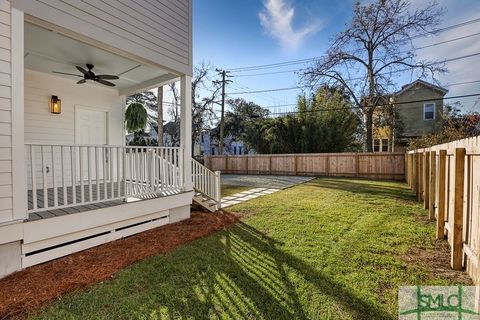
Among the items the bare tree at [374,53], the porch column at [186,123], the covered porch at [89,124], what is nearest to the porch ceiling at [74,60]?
the covered porch at [89,124]

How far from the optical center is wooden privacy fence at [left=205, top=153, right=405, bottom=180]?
1181 centimetres

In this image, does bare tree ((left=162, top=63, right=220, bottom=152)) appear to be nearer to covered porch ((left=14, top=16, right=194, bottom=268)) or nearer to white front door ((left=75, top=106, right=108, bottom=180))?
white front door ((left=75, top=106, right=108, bottom=180))

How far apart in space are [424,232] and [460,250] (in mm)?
1424


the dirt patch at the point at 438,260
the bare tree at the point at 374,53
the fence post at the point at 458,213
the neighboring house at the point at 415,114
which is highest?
the bare tree at the point at 374,53

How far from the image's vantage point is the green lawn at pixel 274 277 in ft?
6.73

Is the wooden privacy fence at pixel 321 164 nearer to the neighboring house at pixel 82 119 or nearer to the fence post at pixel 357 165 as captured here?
the fence post at pixel 357 165

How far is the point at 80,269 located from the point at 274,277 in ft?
7.34

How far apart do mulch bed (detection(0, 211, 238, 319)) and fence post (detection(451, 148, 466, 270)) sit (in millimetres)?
3280

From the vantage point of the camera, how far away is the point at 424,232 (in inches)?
156

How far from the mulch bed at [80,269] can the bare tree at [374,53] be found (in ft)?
47.2

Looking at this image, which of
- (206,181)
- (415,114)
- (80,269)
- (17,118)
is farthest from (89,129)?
(415,114)

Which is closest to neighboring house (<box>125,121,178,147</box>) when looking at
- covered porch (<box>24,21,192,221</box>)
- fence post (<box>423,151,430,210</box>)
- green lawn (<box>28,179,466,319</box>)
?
covered porch (<box>24,21,192,221</box>)

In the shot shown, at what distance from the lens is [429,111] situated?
18.1 m
